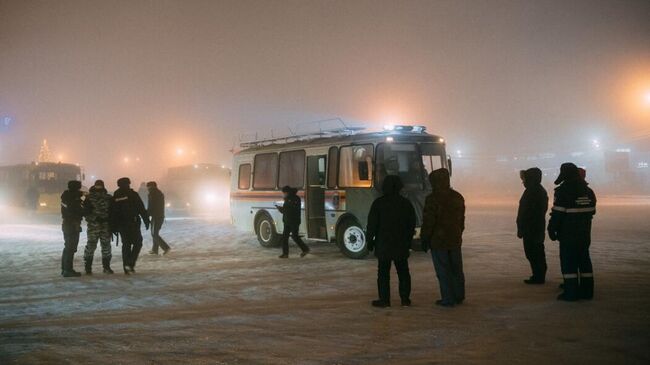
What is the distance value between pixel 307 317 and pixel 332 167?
22.9ft

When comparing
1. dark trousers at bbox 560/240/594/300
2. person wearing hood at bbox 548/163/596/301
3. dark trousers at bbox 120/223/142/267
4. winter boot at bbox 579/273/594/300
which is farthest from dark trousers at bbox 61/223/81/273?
winter boot at bbox 579/273/594/300

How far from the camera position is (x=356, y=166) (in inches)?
510

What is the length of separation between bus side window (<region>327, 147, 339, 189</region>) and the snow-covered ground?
7.47 ft

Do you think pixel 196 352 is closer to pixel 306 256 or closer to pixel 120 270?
pixel 120 270

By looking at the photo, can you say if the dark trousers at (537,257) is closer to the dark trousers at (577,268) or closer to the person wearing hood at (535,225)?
the person wearing hood at (535,225)

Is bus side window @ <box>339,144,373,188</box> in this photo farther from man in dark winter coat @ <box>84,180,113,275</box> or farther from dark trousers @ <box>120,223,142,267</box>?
man in dark winter coat @ <box>84,180,113,275</box>

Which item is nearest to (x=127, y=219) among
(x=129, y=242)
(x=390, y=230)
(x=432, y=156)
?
(x=129, y=242)

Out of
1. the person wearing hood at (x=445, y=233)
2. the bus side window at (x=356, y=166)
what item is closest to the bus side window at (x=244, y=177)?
the bus side window at (x=356, y=166)

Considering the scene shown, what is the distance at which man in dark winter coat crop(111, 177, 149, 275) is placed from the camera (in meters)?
10.6

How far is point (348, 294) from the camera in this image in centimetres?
838

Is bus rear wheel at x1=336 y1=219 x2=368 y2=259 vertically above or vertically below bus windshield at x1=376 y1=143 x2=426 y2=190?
below

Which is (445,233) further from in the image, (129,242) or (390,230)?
(129,242)

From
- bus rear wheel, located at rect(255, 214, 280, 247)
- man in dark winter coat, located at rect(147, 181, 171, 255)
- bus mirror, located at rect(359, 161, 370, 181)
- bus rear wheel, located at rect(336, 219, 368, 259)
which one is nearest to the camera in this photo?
bus mirror, located at rect(359, 161, 370, 181)

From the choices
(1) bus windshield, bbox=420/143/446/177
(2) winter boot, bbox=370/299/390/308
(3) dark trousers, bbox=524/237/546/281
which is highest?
(1) bus windshield, bbox=420/143/446/177
